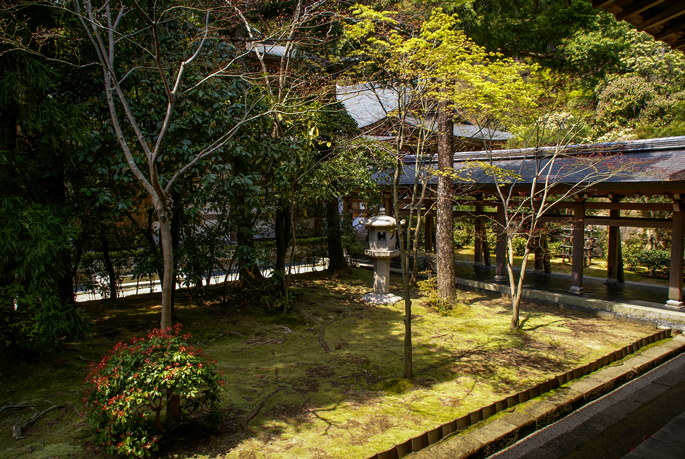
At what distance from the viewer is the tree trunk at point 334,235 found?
14312 millimetres

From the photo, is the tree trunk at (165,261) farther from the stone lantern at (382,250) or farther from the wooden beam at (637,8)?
the stone lantern at (382,250)

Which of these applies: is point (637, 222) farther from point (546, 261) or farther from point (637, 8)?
point (637, 8)

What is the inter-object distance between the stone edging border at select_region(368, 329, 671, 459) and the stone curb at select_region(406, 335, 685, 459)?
68 mm

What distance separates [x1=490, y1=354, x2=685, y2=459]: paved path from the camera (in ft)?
16.2

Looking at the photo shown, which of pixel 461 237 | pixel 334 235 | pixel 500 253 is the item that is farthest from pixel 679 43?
pixel 461 237

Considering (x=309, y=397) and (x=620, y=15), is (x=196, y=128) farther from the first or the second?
(x=620, y=15)

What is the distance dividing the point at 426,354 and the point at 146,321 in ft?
18.4

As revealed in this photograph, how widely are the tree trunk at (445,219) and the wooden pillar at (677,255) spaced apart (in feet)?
15.1

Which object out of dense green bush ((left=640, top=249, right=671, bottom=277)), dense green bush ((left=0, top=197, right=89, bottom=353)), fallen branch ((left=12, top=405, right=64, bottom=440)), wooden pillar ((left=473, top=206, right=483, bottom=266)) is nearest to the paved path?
fallen branch ((left=12, top=405, right=64, bottom=440))

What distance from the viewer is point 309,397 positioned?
5668mm

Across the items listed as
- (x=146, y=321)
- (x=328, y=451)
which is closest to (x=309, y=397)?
(x=328, y=451)

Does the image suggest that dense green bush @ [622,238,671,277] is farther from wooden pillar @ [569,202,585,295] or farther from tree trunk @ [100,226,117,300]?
tree trunk @ [100,226,117,300]

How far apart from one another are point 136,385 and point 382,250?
7.30 metres

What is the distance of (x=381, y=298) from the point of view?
10914 millimetres
